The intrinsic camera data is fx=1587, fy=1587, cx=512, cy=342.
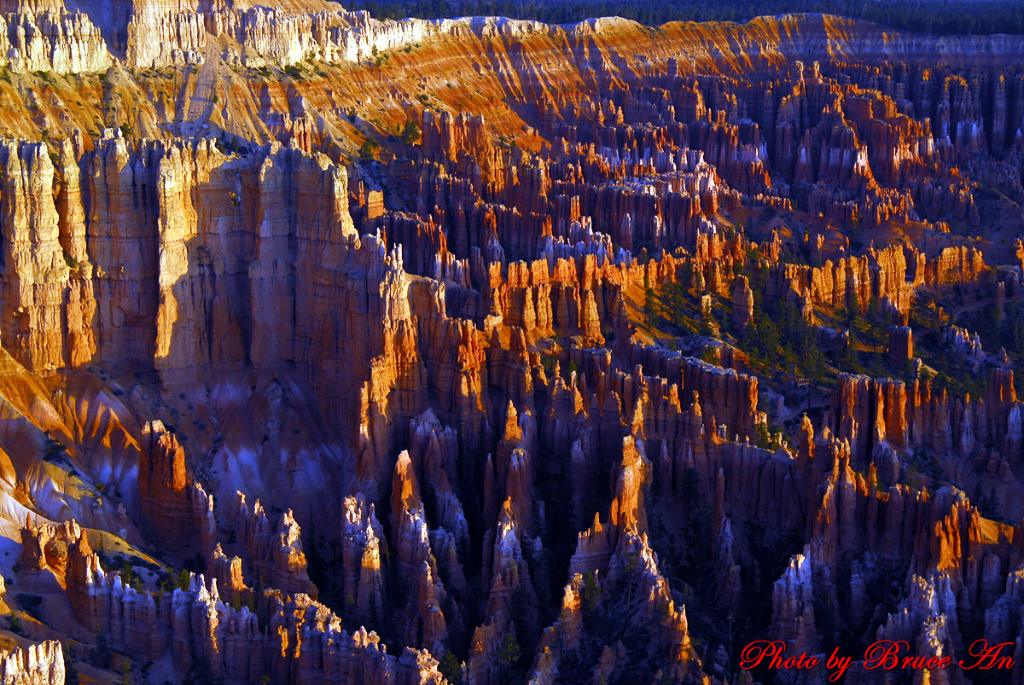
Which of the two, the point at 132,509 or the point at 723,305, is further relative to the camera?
the point at 723,305

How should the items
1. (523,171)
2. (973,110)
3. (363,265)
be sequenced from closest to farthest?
(363,265), (523,171), (973,110)

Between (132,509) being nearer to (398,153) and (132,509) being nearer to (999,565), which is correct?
(999,565)

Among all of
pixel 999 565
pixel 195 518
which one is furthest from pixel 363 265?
pixel 999 565

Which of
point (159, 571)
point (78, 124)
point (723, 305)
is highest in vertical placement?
point (78, 124)

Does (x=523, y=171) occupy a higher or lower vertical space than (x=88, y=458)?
higher

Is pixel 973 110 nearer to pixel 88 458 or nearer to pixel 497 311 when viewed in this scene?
pixel 497 311

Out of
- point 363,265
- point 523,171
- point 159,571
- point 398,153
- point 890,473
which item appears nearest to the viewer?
point 159,571
